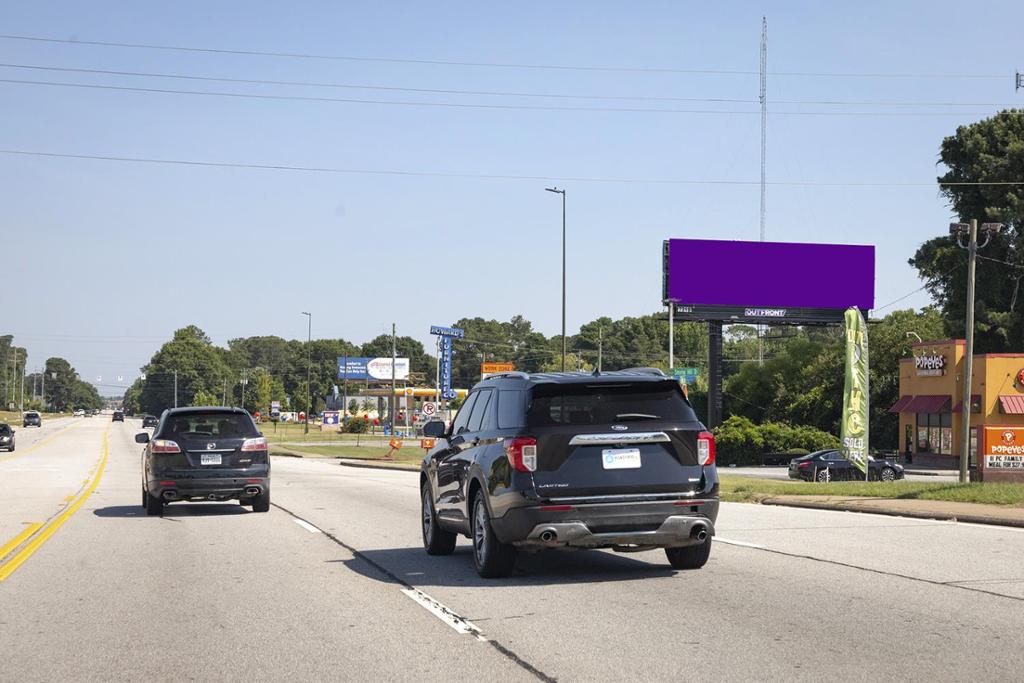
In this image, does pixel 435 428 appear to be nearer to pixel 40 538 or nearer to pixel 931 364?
pixel 40 538

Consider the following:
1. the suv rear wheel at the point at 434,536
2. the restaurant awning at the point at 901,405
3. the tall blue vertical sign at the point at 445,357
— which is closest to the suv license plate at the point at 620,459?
the suv rear wheel at the point at 434,536

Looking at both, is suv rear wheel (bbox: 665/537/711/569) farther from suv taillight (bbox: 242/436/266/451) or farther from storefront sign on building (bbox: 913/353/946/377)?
storefront sign on building (bbox: 913/353/946/377)

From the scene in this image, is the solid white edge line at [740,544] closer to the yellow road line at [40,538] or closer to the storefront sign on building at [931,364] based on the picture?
the yellow road line at [40,538]

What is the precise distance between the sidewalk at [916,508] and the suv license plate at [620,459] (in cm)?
829

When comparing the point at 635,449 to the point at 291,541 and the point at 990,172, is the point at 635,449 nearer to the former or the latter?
the point at 291,541

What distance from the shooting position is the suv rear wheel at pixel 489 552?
37.0 ft

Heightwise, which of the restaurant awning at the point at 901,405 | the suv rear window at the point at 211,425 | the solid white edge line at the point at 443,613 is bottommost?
the solid white edge line at the point at 443,613

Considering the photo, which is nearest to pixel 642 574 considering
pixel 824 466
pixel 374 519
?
pixel 374 519

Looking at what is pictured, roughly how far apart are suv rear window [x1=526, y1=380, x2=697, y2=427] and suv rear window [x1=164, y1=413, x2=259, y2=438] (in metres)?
9.93

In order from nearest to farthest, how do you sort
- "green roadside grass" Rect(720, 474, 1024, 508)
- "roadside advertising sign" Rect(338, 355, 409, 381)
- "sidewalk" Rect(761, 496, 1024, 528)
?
"sidewalk" Rect(761, 496, 1024, 528)
"green roadside grass" Rect(720, 474, 1024, 508)
"roadside advertising sign" Rect(338, 355, 409, 381)

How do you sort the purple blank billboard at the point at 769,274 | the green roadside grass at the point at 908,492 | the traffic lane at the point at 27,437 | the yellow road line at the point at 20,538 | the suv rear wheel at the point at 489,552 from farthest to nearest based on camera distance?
the purple blank billboard at the point at 769,274 < the traffic lane at the point at 27,437 < the green roadside grass at the point at 908,492 < the yellow road line at the point at 20,538 < the suv rear wheel at the point at 489,552

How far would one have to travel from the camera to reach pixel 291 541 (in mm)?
15594

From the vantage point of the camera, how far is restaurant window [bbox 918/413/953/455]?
62156 millimetres

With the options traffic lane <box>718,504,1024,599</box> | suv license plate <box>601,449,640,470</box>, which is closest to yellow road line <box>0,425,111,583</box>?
suv license plate <box>601,449,640,470</box>
